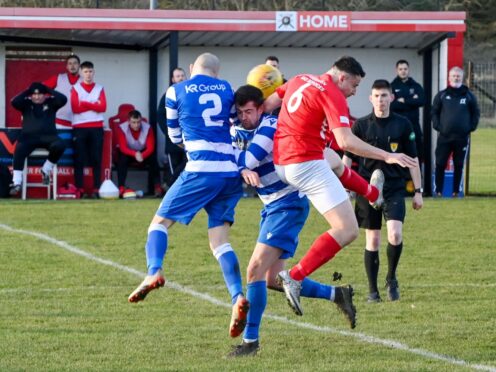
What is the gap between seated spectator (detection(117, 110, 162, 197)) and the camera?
64.0 feet

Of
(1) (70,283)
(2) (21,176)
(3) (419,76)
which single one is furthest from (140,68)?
(1) (70,283)

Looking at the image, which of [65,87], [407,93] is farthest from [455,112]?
[65,87]

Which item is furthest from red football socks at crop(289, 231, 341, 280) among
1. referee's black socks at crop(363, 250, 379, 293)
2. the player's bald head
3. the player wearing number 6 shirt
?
referee's black socks at crop(363, 250, 379, 293)

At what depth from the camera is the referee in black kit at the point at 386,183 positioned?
9.84 metres

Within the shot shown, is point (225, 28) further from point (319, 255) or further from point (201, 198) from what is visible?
point (319, 255)

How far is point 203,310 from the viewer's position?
9.05 meters

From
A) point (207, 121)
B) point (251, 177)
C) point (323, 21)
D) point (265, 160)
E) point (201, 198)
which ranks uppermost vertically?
point (323, 21)

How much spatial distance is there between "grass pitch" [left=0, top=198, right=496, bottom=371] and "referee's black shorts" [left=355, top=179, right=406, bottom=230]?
2.11ft

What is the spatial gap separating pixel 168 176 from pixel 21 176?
2.59 meters

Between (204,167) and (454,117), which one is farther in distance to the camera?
(454,117)

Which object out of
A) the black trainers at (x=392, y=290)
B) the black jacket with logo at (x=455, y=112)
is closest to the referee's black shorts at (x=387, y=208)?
the black trainers at (x=392, y=290)

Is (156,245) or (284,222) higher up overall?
(284,222)

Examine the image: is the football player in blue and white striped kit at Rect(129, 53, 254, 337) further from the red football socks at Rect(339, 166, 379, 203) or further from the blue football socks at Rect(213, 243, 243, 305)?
the red football socks at Rect(339, 166, 379, 203)

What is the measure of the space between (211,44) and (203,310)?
12768 mm
